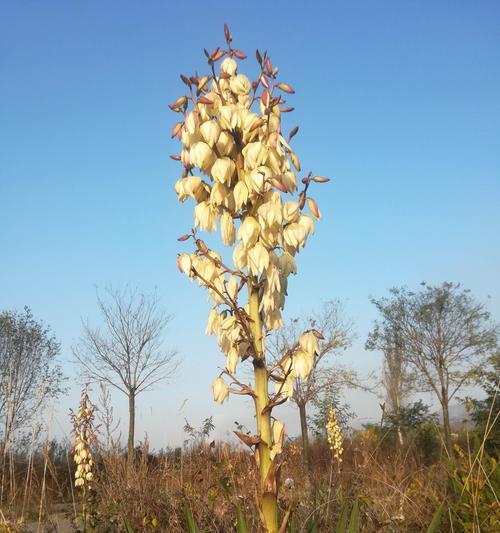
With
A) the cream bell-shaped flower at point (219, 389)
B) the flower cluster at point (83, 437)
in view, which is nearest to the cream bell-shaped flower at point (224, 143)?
the cream bell-shaped flower at point (219, 389)

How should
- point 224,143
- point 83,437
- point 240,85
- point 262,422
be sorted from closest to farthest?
point 262,422, point 224,143, point 240,85, point 83,437

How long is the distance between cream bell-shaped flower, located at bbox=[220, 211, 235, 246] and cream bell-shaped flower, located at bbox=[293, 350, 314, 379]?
0.53 metres

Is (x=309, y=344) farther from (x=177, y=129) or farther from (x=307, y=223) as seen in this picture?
(x=177, y=129)

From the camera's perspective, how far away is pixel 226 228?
2.24 metres

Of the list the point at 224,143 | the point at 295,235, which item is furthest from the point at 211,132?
the point at 295,235

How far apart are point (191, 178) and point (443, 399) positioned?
24.4 m

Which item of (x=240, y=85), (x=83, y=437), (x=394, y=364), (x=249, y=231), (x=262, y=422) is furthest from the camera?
(x=394, y=364)

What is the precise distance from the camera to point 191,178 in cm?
226

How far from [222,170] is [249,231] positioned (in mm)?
262

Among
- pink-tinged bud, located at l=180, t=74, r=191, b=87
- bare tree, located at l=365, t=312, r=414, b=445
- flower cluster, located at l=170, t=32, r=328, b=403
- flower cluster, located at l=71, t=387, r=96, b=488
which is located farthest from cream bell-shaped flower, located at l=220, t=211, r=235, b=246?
bare tree, located at l=365, t=312, r=414, b=445

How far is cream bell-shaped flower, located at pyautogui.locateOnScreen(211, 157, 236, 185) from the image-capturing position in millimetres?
2150

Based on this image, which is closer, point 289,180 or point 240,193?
point 240,193

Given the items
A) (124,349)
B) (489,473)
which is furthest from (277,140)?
(124,349)

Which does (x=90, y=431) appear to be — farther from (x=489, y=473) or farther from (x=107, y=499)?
(x=489, y=473)
